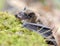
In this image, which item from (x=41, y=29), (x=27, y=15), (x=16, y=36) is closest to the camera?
(x=16, y=36)

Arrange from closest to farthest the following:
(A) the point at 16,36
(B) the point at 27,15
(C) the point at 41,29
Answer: (A) the point at 16,36
(C) the point at 41,29
(B) the point at 27,15

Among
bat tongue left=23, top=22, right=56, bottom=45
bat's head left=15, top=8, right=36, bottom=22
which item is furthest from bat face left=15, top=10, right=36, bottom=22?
bat tongue left=23, top=22, right=56, bottom=45

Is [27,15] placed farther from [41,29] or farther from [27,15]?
[41,29]

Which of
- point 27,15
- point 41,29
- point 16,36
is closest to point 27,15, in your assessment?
point 27,15

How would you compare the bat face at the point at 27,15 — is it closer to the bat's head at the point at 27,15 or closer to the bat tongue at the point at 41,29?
the bat's head at the point at 27,15

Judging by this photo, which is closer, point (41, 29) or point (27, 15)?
point (41, 29)

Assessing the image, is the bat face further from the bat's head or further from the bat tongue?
the bat tongue

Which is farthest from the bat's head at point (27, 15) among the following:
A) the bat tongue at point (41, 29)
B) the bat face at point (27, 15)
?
the bat tongue at point (41, 29)
